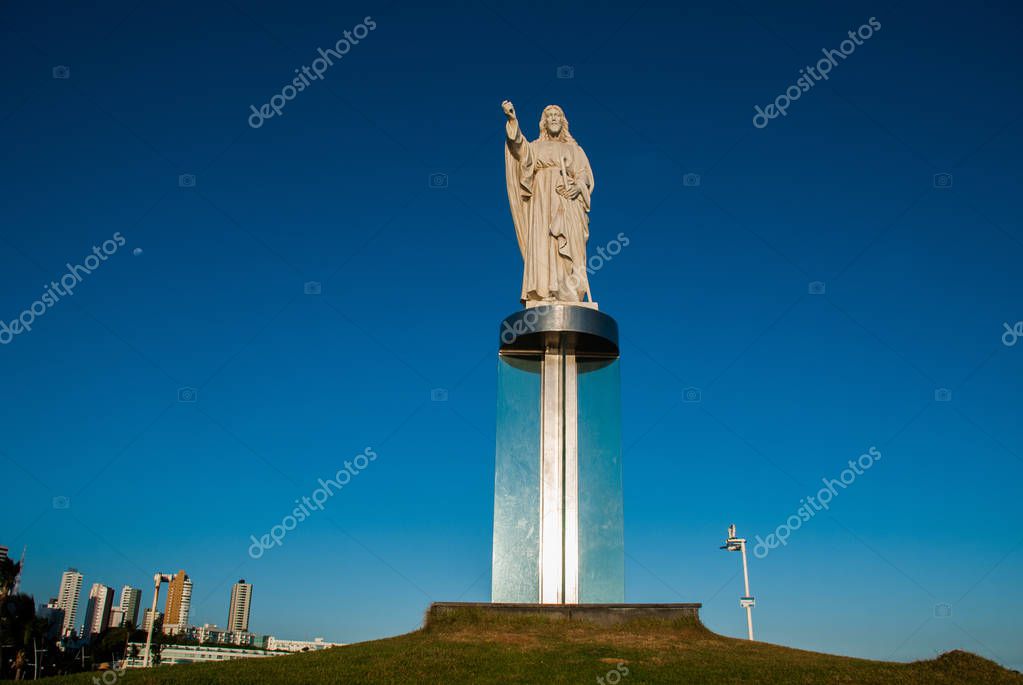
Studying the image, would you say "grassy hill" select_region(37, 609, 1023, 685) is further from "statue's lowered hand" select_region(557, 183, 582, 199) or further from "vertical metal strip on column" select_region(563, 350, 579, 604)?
"statue's lowered hand" select_region(557, 183, 582, 199)

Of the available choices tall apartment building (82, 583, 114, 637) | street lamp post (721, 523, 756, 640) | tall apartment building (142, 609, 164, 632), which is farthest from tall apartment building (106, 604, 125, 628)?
street lamp post (721, 523, 756, 640)

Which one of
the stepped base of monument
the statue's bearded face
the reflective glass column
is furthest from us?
the statue's bearded face

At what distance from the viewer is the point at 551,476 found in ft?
46.0

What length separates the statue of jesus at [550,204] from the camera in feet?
50.6

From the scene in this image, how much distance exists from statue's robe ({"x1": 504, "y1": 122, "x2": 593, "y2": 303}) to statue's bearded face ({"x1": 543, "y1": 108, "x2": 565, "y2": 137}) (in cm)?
24

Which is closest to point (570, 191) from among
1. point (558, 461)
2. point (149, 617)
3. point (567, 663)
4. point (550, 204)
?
point (550, 204)

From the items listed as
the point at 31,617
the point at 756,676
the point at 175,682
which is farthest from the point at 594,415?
the point at 31,617

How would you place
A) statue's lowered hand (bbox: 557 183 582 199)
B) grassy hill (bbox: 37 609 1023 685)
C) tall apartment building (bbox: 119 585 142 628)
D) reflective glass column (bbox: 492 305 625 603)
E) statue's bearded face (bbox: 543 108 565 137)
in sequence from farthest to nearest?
1. tall apartment building (bbox: 119 585 142 628)
2. statue's bearded face (bbox: 543 108 565 137)
3. statue's lowered hand (bbox: 557 183 582 199)
4. reflective glass column (bbox: 492 305 625 603)
5. grassy hill (bbox: 37 609 1023 685)

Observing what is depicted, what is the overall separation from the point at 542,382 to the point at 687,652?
6.08 meters

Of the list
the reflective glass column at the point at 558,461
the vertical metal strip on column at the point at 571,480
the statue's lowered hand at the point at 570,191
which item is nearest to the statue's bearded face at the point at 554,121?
the statue's lowered hand at the point at 570,191

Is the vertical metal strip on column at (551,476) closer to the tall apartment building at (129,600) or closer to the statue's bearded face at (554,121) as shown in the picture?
the statue's bearded face at (554,121)

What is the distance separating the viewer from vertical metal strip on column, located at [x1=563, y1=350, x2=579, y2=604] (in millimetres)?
13367

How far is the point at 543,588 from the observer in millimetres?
13320

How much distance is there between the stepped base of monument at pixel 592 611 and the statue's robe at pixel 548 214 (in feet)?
20.3
